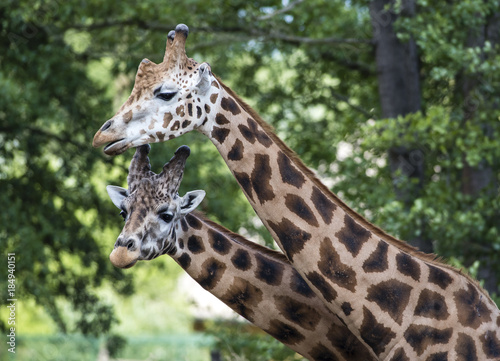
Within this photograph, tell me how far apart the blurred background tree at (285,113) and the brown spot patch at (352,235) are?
3.29m

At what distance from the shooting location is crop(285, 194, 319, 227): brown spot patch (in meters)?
4.31

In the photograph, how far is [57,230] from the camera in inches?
438

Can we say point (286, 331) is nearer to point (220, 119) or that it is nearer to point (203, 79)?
point (220, 119)

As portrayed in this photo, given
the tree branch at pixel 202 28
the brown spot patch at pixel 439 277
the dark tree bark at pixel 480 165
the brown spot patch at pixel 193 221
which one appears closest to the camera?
the brown spot patch at pixel 439 277

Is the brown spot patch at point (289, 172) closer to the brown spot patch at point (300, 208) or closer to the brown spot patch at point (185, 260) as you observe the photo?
the brown spot patch at point (300, 208)

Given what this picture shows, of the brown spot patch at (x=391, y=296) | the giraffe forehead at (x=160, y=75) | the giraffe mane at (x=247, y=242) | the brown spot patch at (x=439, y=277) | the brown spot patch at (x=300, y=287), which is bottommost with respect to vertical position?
the brown spot patch at (x=300, y=287)

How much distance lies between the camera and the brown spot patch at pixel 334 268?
4254mm

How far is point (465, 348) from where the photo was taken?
4.35m

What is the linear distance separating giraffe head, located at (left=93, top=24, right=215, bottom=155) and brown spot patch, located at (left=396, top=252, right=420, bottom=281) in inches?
59.6

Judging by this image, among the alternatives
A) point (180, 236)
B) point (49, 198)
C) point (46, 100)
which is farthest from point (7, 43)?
point (180, 236)

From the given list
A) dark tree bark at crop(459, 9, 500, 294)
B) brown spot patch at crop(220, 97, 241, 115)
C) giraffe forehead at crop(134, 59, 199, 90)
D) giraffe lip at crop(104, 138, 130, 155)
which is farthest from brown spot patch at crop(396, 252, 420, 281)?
dark tree bark at crop(459, 9, 500, 294)

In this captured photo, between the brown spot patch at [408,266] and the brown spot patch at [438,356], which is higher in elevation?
the brown spot patch at [408,266]

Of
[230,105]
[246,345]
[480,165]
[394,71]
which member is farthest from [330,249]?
[394,71]

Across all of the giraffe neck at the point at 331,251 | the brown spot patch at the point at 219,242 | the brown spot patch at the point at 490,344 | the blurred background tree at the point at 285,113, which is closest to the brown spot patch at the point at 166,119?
the giraffe neck at the point at 331,251
